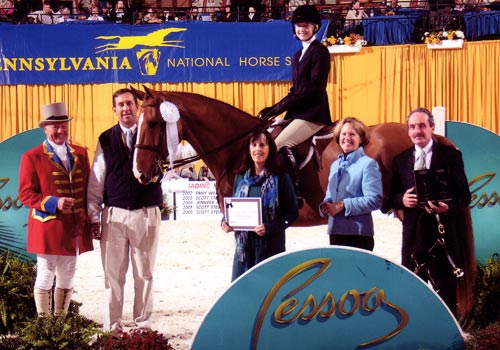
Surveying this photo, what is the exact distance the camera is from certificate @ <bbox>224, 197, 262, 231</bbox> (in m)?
4.19

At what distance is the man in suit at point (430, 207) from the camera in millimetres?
4301

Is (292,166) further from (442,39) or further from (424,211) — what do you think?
(442,39)

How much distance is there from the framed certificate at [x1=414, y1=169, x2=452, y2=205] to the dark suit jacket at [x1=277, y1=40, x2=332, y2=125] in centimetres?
83

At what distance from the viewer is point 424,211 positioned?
4332mm

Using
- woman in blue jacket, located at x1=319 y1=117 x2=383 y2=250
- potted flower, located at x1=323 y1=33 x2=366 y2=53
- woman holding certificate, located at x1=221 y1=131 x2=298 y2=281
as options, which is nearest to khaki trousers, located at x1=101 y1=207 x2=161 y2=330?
woman holding certificate, located at x1=221 y1=131 x2=298 y2=281

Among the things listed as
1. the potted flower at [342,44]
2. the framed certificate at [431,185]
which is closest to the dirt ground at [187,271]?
the framed certificate at [431,185]

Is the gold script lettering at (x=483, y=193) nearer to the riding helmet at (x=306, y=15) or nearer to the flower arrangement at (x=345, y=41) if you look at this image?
the riding helmet at (x=306, y=15)

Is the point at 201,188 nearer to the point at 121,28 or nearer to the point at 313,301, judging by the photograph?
the point at 121,28

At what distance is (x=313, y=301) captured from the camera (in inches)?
163

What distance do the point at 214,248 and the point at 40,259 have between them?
372cm

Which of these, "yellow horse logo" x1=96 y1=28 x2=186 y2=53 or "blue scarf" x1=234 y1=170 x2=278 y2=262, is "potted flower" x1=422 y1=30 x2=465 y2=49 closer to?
"yellow horse logo" x1=96 y1=28 x2=186 y2=53

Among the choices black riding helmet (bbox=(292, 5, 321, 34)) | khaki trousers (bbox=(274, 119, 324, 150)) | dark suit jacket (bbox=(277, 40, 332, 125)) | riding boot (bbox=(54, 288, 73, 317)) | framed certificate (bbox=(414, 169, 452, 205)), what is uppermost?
black riding helmet (bbox=(292, 5, 321, 34))

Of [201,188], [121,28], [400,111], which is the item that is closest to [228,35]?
[121,28]

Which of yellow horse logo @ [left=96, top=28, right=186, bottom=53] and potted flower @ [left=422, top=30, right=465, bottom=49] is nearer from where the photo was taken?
yellow horse logo @ [left=96, top=28, right=186, bottom=53]
